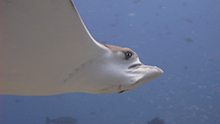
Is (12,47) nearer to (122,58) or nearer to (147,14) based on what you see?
(122,58)

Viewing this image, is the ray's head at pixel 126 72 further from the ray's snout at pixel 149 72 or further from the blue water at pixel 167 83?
the blue water at pixel 167 83

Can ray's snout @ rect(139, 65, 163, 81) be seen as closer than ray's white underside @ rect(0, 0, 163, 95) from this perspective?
No

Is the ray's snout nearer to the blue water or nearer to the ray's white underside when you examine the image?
the ray's white underside

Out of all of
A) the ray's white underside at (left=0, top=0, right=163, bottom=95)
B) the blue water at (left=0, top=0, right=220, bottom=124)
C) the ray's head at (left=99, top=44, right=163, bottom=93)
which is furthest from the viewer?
the blue water at (left=0, top=0, right=220, bottom=124)

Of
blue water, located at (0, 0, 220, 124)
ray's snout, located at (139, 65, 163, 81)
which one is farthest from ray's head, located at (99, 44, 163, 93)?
blue water, located at (0, 0, 220, 124)

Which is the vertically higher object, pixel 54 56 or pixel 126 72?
pixel 54 56

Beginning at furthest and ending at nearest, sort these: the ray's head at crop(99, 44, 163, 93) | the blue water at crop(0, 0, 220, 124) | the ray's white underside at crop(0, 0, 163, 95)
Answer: the blue water at crop(0, 0, 220, 124), the ray's head at crop(99, 44, 163, 93), the ray's white underside at crop(0, 0, 163, 95)

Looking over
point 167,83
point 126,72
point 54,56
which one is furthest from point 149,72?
point 167,83

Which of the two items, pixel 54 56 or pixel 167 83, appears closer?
pixel 54 56

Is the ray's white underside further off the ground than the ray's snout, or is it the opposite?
the ray's white underside

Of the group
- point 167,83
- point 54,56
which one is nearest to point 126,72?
Result: point 54,56

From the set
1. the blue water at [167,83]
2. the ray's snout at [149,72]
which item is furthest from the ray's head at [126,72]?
the blue water at [167,83]

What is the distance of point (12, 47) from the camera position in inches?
25.1

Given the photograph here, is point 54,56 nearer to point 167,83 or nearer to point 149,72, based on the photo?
point 149,72
